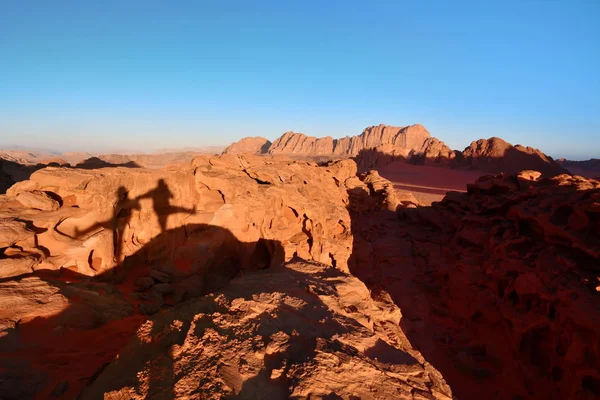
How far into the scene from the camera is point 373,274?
39.3 ft

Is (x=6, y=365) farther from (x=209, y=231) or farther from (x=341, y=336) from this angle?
(x=209, y=231)

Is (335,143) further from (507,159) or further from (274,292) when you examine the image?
(274,292)

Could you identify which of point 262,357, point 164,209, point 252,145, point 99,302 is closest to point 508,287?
point 262,357

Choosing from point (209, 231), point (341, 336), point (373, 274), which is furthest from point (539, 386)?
point (209, 231)

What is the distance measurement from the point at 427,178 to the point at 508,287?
28062 mm

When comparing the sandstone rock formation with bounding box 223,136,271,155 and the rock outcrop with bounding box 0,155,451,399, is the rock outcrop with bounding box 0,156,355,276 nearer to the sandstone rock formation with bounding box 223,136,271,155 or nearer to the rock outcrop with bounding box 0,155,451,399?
the rock outcrop with bounding box 0,155,451,399

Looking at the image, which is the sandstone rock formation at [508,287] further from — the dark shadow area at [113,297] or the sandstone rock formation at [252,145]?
the sandstone rock formation at [252,145]

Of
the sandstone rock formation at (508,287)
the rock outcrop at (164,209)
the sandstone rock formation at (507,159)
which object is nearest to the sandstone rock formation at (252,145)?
the sandstone rock formation at (507,159)

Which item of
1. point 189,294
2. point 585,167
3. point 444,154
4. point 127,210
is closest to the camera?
point 189,294

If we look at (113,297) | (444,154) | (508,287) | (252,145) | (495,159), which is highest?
(252,145)

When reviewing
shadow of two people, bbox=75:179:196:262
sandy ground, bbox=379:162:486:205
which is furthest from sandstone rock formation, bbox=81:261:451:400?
sandy ground, bbox=379:162:486:205

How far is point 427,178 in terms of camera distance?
116ft

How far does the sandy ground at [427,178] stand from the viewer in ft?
101

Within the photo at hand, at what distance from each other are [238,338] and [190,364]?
517mm
